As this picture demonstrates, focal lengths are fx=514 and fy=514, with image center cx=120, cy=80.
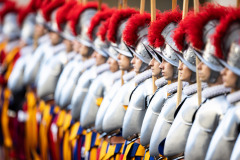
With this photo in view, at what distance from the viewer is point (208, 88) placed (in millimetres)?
2201

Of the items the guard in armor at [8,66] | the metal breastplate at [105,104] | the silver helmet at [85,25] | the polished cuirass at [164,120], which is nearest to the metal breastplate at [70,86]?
the silver helmet at [85,25]

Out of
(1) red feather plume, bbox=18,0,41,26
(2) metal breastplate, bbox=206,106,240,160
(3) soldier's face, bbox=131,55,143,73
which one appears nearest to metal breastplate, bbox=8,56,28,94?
(1) red feather plume, bbox=18,0,41,26

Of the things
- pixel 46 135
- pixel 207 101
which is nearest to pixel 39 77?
pixel 46 135

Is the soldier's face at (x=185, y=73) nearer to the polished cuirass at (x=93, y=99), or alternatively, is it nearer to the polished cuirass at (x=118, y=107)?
the polished cuirass at (x=118, y=107)

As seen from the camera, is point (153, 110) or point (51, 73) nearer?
point (153, 110)

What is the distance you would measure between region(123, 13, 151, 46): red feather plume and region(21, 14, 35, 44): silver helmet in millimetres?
2644

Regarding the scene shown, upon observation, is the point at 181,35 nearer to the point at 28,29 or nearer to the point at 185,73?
the point at 185,73

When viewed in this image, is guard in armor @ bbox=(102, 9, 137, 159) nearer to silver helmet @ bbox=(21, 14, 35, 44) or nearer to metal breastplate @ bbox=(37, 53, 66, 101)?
metal breastplate @ bbox=(37, 53, 66, 101)

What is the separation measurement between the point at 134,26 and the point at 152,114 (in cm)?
48

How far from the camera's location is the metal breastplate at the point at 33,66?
4.71 meters

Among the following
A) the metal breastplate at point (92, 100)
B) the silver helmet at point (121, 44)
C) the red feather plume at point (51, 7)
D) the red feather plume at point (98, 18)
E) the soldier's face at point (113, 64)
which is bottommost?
the metal breastplate at point (92, 100)

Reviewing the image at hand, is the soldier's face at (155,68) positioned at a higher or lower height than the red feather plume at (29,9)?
lower

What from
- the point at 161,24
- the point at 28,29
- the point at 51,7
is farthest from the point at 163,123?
the point at 28,29

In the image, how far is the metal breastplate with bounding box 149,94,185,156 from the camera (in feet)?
8.20
